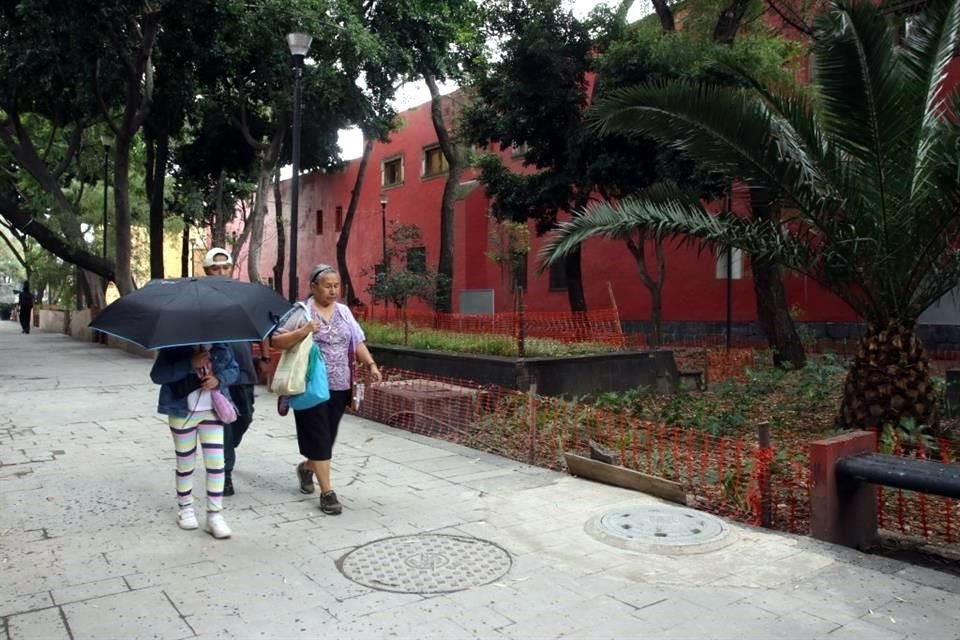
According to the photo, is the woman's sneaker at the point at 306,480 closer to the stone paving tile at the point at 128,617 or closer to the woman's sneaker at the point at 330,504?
the woman's sneaker at the point at 330,504

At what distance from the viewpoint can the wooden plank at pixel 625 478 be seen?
5.55m

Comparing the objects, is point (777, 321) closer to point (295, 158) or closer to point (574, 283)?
point (574, 283)

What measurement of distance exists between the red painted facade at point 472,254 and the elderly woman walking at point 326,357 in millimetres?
8767

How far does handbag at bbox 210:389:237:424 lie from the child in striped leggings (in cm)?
2

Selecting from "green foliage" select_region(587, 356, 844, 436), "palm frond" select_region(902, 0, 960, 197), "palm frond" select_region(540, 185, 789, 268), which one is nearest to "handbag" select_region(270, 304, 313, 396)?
"palm frond" select_region(540, 185, 789, 268)

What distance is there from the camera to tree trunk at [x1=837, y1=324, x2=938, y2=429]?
7324mm

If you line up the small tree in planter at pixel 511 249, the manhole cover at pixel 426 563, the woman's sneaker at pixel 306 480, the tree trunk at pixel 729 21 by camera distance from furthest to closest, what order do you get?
1. the small tree in planter at pixel 511 249
2. the tree trunk at pixel 729 21
3. the woman's sneaker at pixel 306 480
4. the manhole cover at pixel 426 563

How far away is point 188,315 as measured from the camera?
14.1ft

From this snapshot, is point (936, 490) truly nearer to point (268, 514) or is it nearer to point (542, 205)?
point (268, 514)

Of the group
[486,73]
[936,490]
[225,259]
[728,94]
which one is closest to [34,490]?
[225,259]

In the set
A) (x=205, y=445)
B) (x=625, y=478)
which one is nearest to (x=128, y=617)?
(x=205, y=445)

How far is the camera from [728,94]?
734 centimetres

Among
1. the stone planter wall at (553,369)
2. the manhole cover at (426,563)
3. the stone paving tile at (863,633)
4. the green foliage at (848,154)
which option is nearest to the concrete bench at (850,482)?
the stone paving tile at (863,633)

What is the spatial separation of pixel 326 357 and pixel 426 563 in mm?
1721
